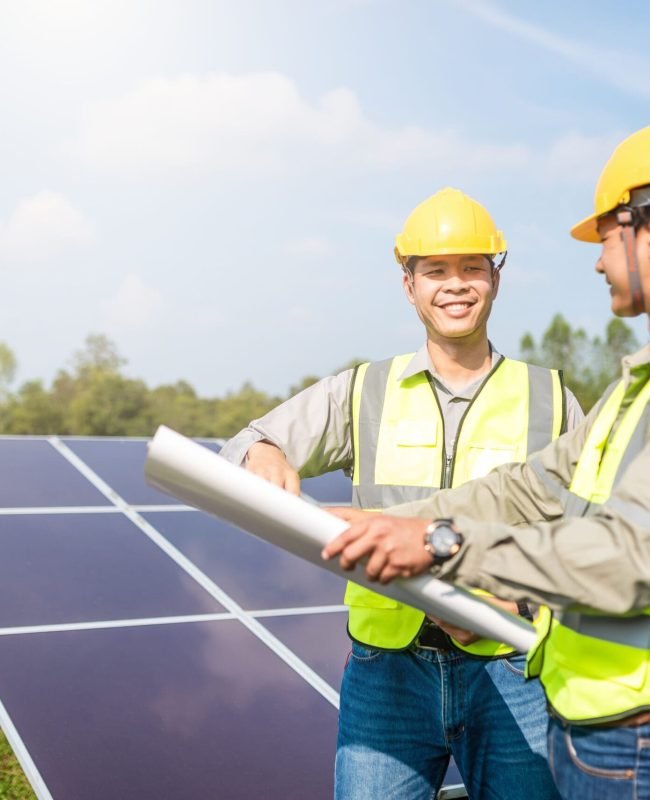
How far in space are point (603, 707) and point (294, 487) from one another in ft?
4.34

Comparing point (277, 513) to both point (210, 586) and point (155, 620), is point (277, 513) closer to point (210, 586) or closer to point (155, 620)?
point (155, 620)

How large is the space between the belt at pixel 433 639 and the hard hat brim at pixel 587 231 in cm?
145

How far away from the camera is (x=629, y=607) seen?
2.36 metres

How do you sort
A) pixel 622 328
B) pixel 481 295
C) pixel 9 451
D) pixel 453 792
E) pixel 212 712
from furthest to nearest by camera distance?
1. pixel 622 328
2. pixel 9 451
3. pixel 212 712
4. pixel 453 792
5. pixel 481 295

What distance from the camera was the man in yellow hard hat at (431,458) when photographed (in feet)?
11.9

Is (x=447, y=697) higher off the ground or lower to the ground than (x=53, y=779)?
higher

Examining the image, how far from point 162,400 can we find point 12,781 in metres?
40.4

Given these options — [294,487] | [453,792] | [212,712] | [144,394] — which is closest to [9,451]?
[212,712]

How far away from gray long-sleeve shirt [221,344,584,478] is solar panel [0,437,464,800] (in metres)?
1.74

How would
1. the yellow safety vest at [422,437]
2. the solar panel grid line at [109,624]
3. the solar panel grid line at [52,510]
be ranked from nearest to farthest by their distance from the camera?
the yellow safety vest at [422,437], the solar panel grid line at [109,624], the solar panel grid line at [52,510]

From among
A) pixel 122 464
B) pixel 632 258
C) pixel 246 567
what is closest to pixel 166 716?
pixel 246 567

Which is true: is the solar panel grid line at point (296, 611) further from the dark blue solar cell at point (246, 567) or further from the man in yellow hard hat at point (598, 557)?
the man in yellow hard hat at point (598, 557)

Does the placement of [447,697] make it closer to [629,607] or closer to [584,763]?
[584,763]

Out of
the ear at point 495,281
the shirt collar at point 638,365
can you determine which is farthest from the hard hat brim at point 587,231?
the ear at point 495,281
